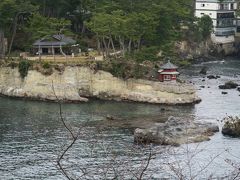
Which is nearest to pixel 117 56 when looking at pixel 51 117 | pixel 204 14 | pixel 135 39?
pixel 135 39

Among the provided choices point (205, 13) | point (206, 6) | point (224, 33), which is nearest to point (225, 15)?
point (224, 33)

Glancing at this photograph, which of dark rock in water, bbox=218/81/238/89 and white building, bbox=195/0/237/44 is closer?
dark rock in water, bbox=218/81/238/89

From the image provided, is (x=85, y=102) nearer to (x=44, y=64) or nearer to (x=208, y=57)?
(x=44, y=64)

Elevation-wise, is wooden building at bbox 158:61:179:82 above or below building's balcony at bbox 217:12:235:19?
below

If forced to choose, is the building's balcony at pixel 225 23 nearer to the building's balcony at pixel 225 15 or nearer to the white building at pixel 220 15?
the white building at pixel 220 15

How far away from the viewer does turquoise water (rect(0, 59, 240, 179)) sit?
32.4 metres

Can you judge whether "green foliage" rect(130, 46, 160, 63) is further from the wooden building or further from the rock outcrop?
the rock outcrop

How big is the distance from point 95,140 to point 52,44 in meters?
26.7

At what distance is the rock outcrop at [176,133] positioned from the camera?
39.5 meters

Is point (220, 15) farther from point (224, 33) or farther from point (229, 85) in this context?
point (229, 85)

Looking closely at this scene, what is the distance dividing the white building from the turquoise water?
34.8 metres

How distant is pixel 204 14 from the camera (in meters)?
95.4

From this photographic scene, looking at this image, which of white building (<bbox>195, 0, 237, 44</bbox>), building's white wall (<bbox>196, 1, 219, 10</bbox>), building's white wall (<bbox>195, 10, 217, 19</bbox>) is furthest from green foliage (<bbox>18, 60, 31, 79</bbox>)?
building's white wall (<bbox>196, 1, 219, 10</bbox>)

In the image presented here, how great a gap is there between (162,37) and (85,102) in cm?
1736
